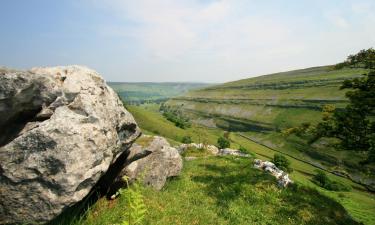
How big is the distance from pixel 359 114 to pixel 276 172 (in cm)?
933

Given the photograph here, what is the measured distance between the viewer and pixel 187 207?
60.3 feet

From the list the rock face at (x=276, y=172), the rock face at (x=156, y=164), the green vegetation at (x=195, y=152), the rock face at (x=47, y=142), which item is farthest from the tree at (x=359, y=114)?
the rock face at (x=47, y=142)

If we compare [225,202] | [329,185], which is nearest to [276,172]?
[225,202]

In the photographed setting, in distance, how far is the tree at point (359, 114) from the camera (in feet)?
87.8

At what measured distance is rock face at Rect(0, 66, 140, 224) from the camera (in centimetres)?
1182

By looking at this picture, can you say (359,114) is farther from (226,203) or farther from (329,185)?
(329,185)

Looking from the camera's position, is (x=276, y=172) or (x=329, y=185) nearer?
(x=276, y=172)

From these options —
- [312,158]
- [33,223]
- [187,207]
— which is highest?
[33,223]

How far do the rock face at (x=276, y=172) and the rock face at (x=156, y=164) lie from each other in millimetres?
9619

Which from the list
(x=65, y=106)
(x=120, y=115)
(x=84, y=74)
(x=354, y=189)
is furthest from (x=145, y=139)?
(x=354, y=189)

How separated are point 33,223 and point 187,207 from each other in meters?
8.81

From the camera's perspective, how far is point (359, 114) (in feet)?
89.8

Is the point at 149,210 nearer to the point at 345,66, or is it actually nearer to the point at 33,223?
the point at 33,223

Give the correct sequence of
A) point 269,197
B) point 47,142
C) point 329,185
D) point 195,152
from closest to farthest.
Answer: point 47,142 < point 269,197 < point 195,152 < point 329,185
